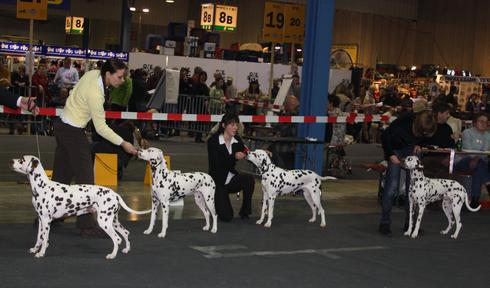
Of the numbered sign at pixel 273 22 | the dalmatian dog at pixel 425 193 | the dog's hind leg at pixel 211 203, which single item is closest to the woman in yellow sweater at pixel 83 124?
the dog's hind leg at pixel 211 203

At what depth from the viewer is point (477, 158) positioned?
12.0 metres

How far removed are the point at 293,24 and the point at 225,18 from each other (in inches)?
543

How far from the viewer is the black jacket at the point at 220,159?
959cm

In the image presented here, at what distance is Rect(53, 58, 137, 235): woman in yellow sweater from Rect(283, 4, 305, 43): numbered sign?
36.1 feet

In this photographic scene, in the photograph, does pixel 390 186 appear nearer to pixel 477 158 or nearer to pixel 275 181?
pixel 275 181

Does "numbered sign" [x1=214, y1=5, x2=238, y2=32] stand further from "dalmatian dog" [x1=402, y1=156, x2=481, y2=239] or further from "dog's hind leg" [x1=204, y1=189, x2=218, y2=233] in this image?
"dog's hind leg" [x1=204, y1=189, x2=218, y2=233]

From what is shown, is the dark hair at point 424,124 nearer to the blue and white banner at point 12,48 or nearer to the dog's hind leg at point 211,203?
the dog's hind leg at point 211,203

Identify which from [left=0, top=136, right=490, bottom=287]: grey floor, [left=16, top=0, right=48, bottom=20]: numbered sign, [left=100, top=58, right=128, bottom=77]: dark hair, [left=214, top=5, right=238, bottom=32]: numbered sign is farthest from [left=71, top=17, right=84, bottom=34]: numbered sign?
[left=100, top=58, right=128, bottom=77]: dark hair

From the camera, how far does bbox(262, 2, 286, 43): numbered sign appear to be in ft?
61.1

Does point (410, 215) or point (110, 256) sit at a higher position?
point (410, 215)

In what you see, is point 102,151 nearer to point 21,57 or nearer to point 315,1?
point 315,1

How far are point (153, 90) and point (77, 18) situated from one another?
21509 millimetres

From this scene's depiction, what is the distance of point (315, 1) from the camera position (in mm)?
13195

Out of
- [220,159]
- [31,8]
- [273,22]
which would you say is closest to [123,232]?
[220,159]
